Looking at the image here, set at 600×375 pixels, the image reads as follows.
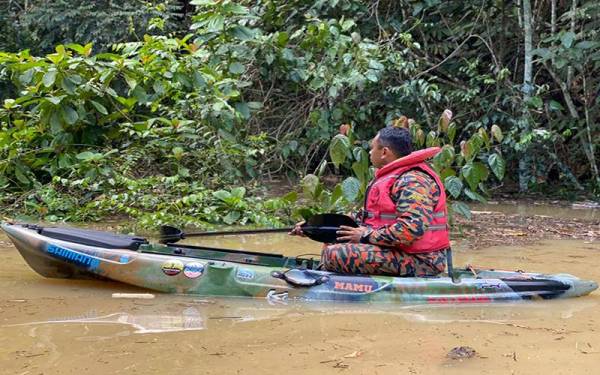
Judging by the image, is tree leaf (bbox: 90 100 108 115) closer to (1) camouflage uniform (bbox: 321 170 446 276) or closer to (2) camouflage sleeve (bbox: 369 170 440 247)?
(1) camouflage uniform (bbox: 321 170 446 276)

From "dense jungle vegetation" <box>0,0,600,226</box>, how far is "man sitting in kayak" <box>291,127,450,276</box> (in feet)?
6.52

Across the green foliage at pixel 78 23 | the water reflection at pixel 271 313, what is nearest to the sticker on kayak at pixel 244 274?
the water reflection at pixel 271 313

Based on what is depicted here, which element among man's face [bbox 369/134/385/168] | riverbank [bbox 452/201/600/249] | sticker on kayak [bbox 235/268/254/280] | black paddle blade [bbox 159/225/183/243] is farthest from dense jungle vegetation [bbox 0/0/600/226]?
sticker on kayak [bbox 235/268/254/280]

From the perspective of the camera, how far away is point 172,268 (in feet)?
15.1

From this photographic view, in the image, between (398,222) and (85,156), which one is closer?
(398,222)

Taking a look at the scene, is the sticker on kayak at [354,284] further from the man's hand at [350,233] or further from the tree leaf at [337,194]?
the tree leaf at [337,194]

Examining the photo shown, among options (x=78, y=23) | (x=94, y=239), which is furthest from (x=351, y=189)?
(x=78, y=23)

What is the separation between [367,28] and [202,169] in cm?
368

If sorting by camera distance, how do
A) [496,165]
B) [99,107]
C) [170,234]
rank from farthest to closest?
[99,107] → [496,165] → [170,234]

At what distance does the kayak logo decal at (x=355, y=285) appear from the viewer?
4.41 m

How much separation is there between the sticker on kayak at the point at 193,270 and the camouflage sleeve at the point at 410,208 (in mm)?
1153

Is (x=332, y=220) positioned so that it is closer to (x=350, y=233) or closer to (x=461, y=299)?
(x=350, y=233)

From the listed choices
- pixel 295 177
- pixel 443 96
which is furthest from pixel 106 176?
pixel 443 96

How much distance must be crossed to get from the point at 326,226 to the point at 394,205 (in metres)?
0.54
